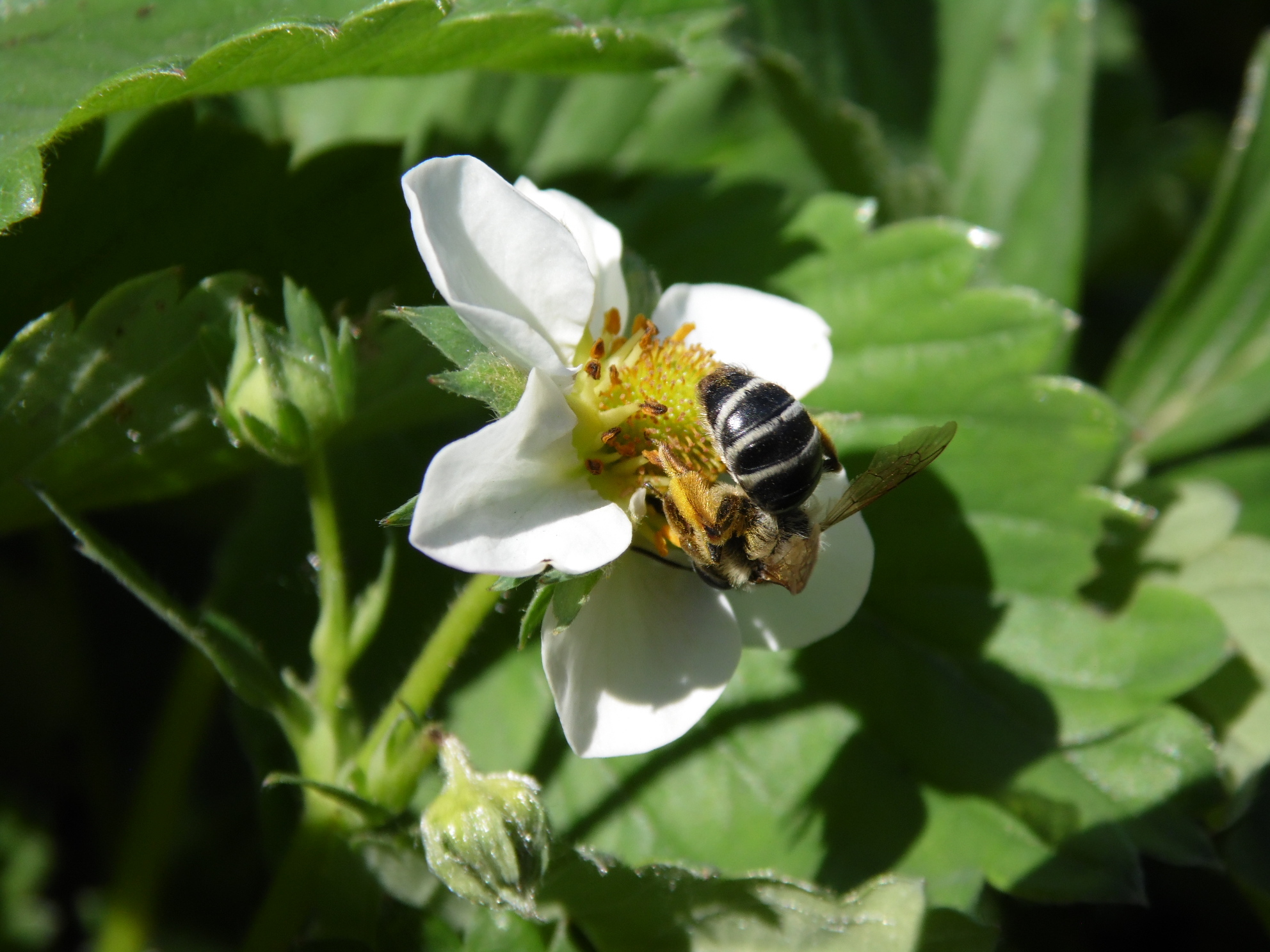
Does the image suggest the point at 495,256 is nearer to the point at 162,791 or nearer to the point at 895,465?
the point at 895,465

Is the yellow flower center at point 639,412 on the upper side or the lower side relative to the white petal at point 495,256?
lower

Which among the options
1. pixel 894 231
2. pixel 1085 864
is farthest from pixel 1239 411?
pixel 1085 864

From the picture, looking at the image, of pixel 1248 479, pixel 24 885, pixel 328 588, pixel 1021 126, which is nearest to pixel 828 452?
pixel 328 588

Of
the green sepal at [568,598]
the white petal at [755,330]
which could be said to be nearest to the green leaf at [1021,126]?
the white petal at [755,330]

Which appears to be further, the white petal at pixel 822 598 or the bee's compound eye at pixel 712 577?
the white petal at pixel 822 598

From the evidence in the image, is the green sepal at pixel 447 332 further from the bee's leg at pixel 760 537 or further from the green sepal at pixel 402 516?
the bee's leg at pixel 760 537

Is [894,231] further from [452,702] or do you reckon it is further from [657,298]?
[452,702]
